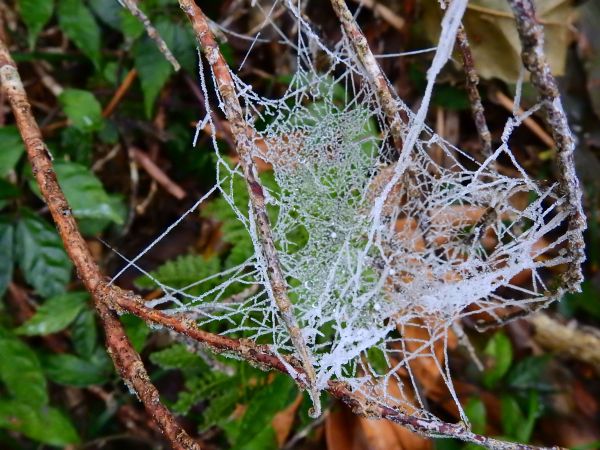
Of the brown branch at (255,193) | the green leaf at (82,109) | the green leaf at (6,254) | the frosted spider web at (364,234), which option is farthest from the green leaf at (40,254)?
the brown branch at (255,193)

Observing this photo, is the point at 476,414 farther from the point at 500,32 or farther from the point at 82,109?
the point at 82,109

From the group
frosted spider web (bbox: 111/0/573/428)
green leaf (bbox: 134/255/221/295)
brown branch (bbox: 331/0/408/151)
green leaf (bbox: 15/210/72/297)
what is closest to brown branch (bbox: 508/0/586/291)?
frosted spider web (bbox: 111/0/573/428)

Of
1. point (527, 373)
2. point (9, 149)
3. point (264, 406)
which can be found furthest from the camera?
point (527, 373)

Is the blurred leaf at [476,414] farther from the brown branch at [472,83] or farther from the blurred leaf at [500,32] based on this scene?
the blurred leaf at [500,32]

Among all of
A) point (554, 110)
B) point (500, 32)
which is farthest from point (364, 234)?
point (500, 32)

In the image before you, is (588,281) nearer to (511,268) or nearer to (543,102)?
(511,268)
